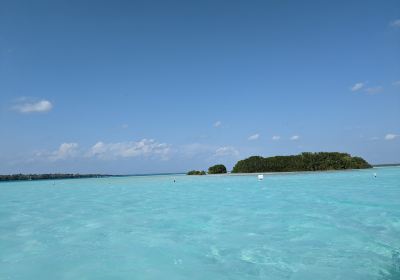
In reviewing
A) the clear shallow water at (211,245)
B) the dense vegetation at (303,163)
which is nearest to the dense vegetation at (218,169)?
the dense vegetation at (303,163)

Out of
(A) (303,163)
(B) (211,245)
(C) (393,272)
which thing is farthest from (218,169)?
(C) (393,272)

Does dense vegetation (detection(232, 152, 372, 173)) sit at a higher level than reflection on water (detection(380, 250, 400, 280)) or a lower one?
higher

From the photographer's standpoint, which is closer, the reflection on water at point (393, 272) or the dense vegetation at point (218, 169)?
the reflection on water at point (393, 272)

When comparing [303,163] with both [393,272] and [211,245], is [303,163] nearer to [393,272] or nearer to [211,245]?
[211,245]

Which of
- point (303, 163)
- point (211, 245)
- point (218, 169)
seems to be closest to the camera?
point (211, 245)

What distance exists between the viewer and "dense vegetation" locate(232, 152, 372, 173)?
309 ft

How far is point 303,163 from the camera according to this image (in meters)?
94.0

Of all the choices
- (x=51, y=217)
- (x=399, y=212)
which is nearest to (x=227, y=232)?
(x=399, y=212)

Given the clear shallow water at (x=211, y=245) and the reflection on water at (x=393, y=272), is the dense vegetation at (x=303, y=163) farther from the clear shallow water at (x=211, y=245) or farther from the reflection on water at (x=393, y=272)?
the reflection on water at (x=393, y=272)

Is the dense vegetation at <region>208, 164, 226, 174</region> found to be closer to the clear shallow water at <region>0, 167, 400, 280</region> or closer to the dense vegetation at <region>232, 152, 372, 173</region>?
the dense vegetation at <region>232, 152, 372, 173</region>

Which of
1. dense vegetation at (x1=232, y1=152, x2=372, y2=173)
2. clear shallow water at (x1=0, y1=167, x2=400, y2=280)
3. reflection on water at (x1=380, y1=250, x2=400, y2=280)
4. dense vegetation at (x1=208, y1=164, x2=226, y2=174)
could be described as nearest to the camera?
reflection on water at (x1=380, y1=250, x2=400, y2=280)

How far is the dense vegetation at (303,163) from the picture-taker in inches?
3713

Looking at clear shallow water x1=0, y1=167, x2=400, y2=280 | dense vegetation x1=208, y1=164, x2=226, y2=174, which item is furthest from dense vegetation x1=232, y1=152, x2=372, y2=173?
clear shallow water x1=0, y1=167, x2=400, y2=280

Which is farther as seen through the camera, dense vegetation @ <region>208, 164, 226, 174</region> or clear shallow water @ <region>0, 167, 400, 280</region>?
dense vegetation @ <region>208, 164, 226, 174</region>
